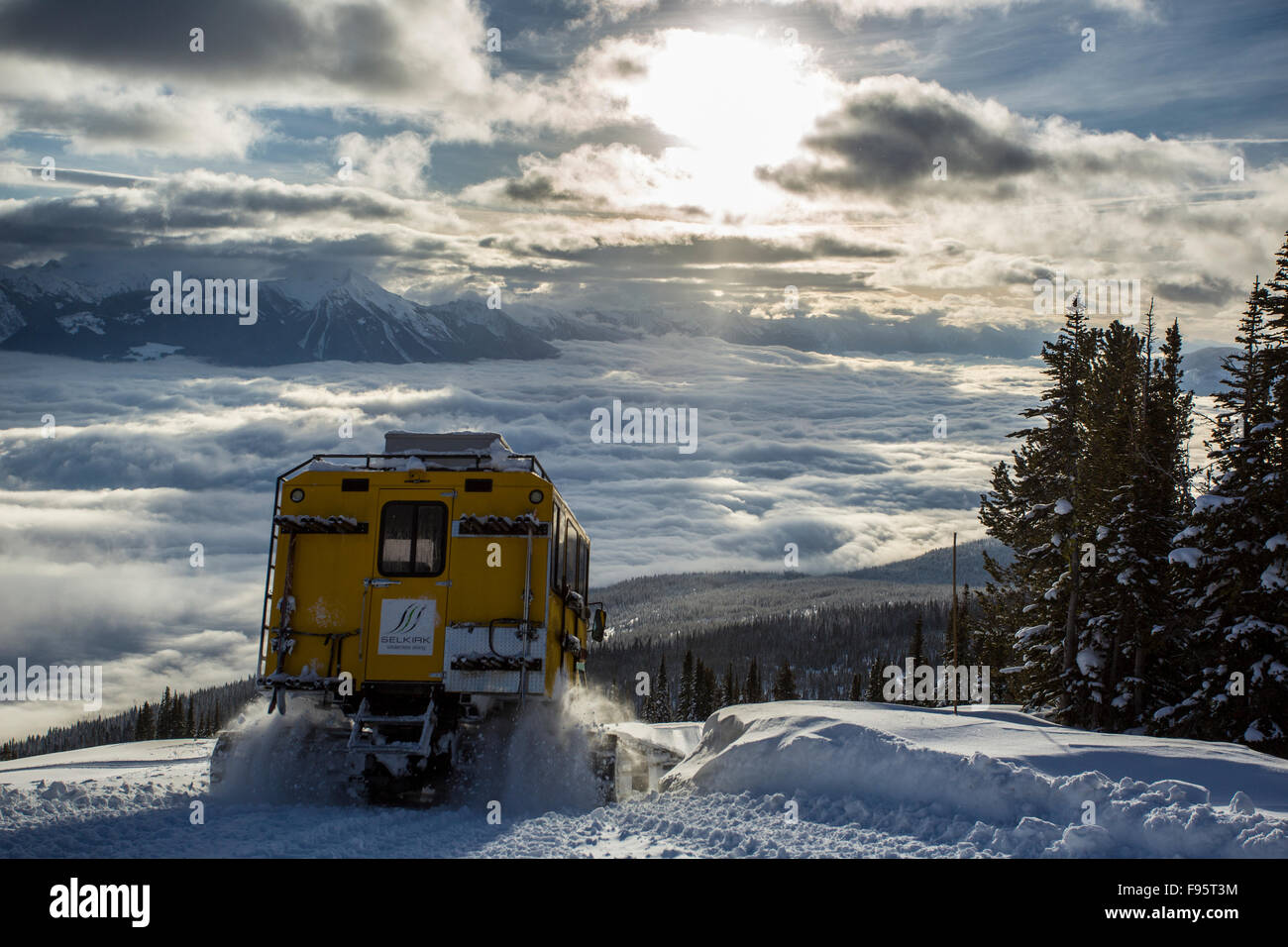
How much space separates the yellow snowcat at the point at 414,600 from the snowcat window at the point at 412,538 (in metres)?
0.01

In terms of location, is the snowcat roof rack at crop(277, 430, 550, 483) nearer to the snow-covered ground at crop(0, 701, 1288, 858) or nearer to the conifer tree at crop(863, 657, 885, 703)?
the snow-covered ground at crop(0, 701, 1288, 858)

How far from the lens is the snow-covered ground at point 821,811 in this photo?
801cm

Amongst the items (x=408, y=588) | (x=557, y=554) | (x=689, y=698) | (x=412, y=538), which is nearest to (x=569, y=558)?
(x=557, y=554)

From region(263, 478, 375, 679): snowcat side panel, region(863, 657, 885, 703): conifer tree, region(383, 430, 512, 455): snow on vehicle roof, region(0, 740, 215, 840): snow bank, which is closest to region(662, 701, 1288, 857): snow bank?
region(263, 478, 375, 679): snowcat side panel

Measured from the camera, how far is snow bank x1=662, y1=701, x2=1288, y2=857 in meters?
8.03

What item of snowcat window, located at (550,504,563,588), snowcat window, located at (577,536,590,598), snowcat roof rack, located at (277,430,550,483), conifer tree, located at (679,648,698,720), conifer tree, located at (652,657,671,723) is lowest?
conifer tree, located at (652,657,671,723)

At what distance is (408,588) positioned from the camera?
1237 cm

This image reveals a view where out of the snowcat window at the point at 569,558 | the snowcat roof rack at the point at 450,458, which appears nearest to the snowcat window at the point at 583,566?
the snowcat window at the point at 569,558

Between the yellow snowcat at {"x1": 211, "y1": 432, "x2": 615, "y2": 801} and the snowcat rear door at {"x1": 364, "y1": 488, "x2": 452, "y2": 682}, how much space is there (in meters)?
0.01

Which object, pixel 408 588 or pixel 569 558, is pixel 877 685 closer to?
pixel 569 558
